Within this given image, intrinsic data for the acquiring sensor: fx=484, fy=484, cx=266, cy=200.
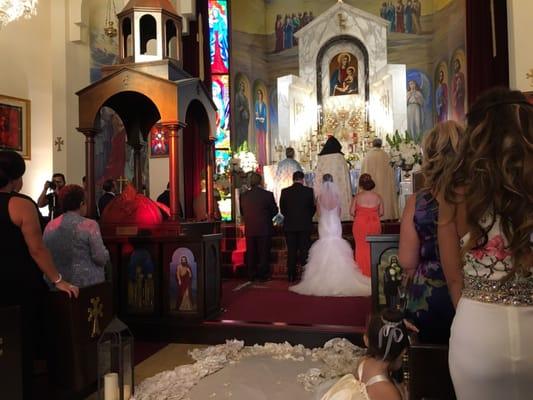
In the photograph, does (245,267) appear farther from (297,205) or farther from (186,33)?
(186,33)

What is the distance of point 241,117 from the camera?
19016 millimetres

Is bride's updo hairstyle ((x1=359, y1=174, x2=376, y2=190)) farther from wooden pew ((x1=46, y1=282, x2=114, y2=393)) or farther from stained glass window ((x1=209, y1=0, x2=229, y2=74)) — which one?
stained glass window ((x1=209, y1=0, x2=229, y2=74))

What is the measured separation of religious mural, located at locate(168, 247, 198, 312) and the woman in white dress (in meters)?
4.10

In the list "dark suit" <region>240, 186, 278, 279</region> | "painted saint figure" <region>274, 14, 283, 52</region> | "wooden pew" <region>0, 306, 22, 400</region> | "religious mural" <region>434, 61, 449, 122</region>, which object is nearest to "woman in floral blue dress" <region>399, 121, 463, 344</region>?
"wooden pew" <region>0, 306, 22, 400</region>

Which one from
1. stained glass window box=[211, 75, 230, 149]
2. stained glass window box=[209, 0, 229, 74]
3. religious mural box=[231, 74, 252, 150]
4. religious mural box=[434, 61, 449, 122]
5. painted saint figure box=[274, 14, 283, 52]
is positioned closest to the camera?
stained glass window box=[211, 75, 230, 149]

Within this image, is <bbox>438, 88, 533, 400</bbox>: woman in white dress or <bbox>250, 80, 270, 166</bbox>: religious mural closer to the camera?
<bbox>438, 88, 533, 400</bbox>: woman in white dress

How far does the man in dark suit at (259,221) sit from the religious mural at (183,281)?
10.1ft

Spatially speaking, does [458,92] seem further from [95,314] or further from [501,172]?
[501,172]

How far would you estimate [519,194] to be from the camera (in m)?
1.57

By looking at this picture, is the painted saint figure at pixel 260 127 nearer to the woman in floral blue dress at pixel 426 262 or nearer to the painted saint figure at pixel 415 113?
the painted saint figure at pixel 415 113

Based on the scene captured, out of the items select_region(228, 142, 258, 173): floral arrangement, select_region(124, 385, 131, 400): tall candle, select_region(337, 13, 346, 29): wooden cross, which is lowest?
select_region(124, 385, 131, 400): tall candle

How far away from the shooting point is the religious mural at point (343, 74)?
19.2 m

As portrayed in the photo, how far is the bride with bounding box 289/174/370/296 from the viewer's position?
7.12 m

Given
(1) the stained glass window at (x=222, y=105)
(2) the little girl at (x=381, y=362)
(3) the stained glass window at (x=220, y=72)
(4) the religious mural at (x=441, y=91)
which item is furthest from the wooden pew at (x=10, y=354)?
(4) the religious mural at (x=441, y=91)
